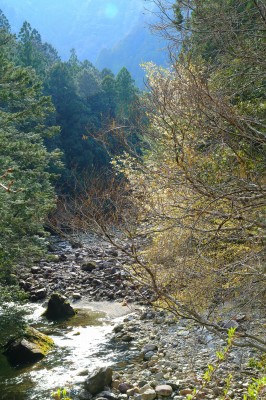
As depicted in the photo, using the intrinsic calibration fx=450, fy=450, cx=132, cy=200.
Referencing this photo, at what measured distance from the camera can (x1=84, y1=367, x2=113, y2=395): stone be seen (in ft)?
25.3

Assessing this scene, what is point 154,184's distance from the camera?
6785 mm

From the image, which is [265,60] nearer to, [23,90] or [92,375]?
[92,375]

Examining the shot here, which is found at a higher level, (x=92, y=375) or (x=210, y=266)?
(x=210, y=266)

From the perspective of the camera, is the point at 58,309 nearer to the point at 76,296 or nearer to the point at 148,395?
the point at 76,296

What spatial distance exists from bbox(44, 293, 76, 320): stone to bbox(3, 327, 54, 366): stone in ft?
7.72

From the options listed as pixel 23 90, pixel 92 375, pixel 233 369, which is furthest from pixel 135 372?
pixel 23 90

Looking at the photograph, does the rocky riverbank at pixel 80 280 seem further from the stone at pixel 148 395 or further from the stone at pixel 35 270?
the stone at pixel 148 395

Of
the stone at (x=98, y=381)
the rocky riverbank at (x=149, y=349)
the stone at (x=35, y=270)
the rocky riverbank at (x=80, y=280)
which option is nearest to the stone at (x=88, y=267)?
the rocky riverbank at (x=80, y=280)

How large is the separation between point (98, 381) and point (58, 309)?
5.02 m

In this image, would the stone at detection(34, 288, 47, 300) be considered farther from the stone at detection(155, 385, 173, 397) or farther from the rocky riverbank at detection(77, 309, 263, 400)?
the stone at detection(155, 385, 173, 397)

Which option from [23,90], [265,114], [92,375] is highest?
[23,90]

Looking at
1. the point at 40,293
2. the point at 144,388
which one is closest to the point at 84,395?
the point at 144,388

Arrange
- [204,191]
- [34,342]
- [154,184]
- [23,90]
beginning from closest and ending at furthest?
[204,191], [154,184], [34,342], [23,90]

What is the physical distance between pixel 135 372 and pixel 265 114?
207 inches
